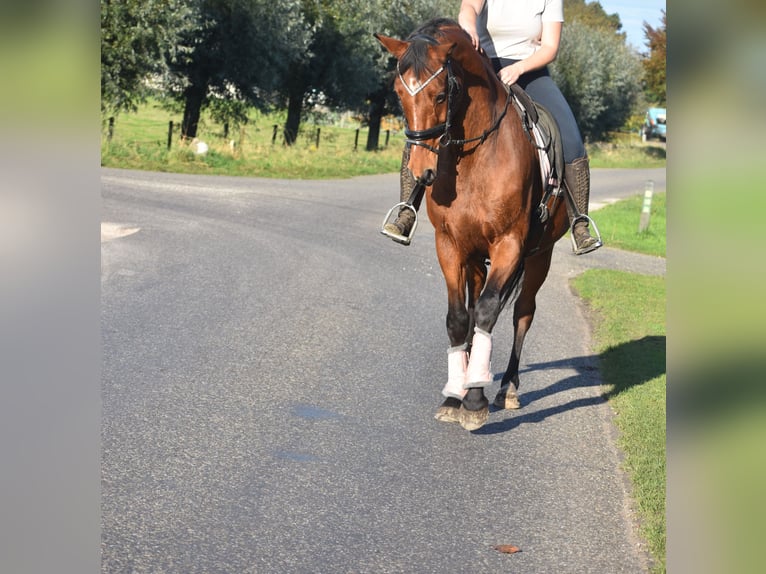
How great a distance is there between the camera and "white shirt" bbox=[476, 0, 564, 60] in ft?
24.4

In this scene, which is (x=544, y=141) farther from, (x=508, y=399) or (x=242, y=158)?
(x=242, y=158)

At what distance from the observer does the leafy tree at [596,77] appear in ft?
229

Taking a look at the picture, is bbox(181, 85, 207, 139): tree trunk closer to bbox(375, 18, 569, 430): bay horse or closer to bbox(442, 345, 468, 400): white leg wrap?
bbox(375, 18, 569, 430): bay horse

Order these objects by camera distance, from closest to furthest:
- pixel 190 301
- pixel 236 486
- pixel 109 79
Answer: pixel 236 486
pixel 190 301
pixel 109 79

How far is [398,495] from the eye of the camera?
5.80m

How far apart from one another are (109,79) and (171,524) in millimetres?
29566

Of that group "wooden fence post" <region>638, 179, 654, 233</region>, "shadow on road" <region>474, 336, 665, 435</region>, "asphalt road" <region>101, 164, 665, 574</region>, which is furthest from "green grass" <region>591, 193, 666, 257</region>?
"shadow on road" <region>474, 336, 665, 435</region>

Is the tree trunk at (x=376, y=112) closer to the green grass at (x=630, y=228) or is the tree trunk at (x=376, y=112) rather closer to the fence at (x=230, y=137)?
the fence at (x=230, y=137)

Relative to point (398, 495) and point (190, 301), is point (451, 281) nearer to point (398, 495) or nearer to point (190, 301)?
point (398, 495)

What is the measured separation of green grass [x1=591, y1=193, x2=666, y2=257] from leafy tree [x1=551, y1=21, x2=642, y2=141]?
124 feet
